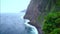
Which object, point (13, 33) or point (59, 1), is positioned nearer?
point (59, 1)

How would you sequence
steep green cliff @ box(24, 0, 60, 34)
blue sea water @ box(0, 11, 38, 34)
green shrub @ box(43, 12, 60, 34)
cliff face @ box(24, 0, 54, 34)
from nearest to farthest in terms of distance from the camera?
green shrub @ box(43, 12, 60, 34) → steep green cliff @ box(24, 0, 60, 34) → cliff face @ box(24, 0, 54, 34) → blue sea water @ box(0, 11, 38, 34)

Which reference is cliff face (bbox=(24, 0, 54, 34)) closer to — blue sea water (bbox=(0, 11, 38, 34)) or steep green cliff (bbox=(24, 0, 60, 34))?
steep green cliff (bbox=(24, 0, 60, 34))

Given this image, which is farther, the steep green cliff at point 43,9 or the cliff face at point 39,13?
the cliff face at point 39,13

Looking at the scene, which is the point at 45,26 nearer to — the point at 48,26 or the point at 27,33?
the point at 48,26

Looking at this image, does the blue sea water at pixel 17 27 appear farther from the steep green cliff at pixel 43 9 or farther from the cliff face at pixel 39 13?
the steep green cliff at pixel 43 9

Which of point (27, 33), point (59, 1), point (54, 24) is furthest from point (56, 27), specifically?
point (27, 33)

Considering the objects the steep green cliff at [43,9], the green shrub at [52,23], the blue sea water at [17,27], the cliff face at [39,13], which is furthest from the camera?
the blue sea water at [17,27]

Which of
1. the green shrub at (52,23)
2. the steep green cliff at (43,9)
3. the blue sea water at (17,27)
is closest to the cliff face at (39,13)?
the steep green cliff at (43,9)

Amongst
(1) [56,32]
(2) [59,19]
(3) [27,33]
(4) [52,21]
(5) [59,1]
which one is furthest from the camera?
(3) [27,33]

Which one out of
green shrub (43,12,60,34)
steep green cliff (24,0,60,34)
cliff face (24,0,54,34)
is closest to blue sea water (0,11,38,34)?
cliff face (24,0,54,34)

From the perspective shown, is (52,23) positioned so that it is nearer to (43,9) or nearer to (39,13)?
(43,9)

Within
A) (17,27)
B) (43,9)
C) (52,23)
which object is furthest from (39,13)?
(52,23)
